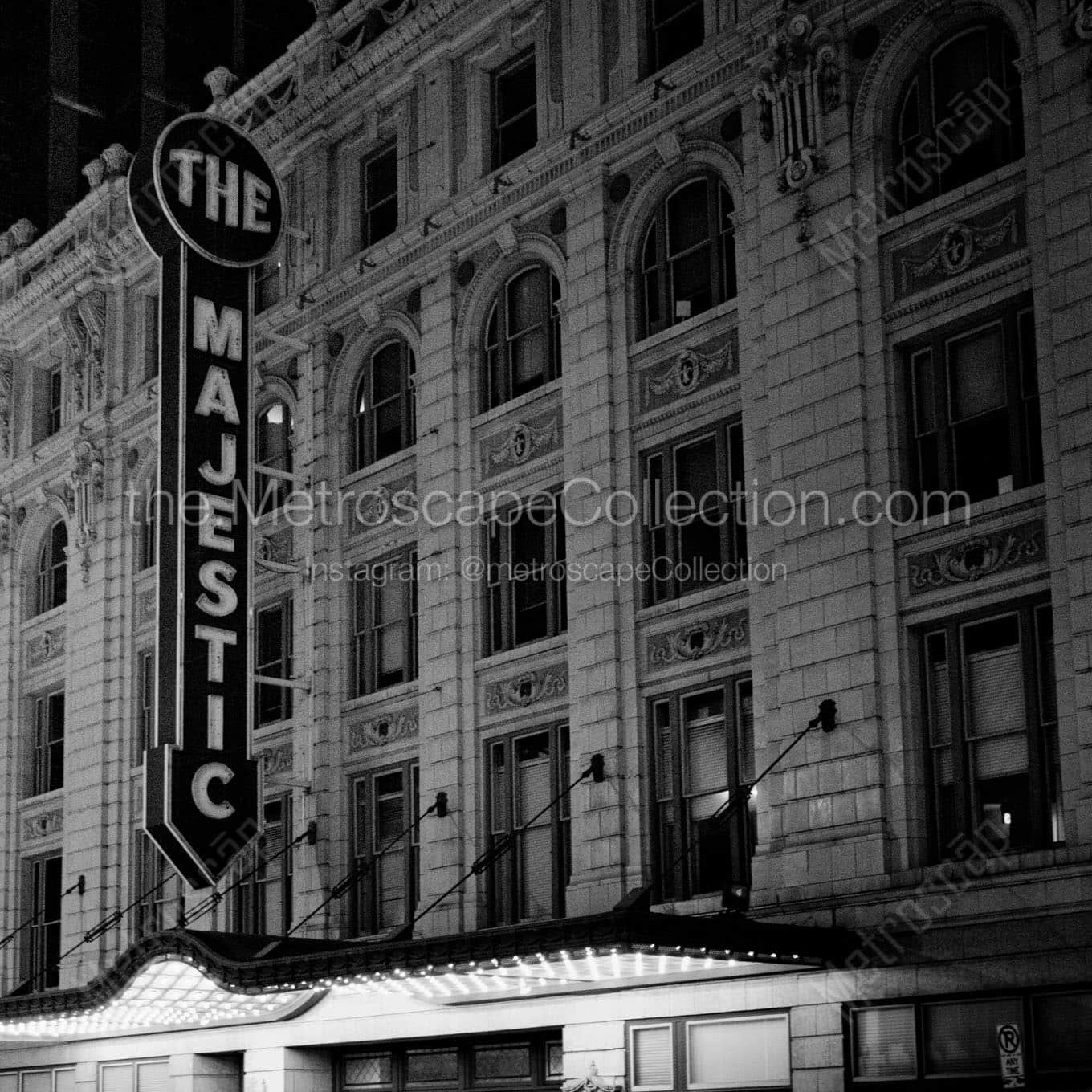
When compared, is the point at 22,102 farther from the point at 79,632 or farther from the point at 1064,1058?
the point at 1064,1058

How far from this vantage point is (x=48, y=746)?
40.6 m

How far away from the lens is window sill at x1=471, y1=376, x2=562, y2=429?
2925cm

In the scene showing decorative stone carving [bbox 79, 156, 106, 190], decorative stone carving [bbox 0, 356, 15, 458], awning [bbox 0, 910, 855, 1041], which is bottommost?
awning [bbox 0, 910, 855, 1041]

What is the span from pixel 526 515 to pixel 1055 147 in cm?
1014

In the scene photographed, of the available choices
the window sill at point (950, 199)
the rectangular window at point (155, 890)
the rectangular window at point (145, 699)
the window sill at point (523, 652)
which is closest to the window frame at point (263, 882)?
the rectangular window at point (155, 890)

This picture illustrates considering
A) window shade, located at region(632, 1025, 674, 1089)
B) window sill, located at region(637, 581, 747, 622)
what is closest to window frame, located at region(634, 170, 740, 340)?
window sill, located at region(637, 581, 747, 622)

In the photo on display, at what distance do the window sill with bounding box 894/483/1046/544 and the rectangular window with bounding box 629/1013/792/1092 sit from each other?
20.0 ft

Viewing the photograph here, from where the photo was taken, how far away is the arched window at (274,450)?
34.4m

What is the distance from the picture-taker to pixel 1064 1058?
2080 cm

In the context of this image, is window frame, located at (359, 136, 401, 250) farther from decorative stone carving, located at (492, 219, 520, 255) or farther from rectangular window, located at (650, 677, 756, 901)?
rectangular window, located at (650, 677, 756, 901)

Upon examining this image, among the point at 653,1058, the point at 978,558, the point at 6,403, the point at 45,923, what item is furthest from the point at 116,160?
the point at 978,558

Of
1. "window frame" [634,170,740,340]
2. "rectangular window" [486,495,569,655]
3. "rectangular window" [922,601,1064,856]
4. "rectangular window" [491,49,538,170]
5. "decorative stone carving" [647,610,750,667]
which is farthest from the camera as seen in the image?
"rectangular window" [491,49,538,170]

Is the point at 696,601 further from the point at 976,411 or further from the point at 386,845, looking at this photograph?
the point at 386,845

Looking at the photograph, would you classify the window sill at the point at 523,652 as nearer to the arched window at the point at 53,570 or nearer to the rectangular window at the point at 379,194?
the rectangular window at the point at 379,194
